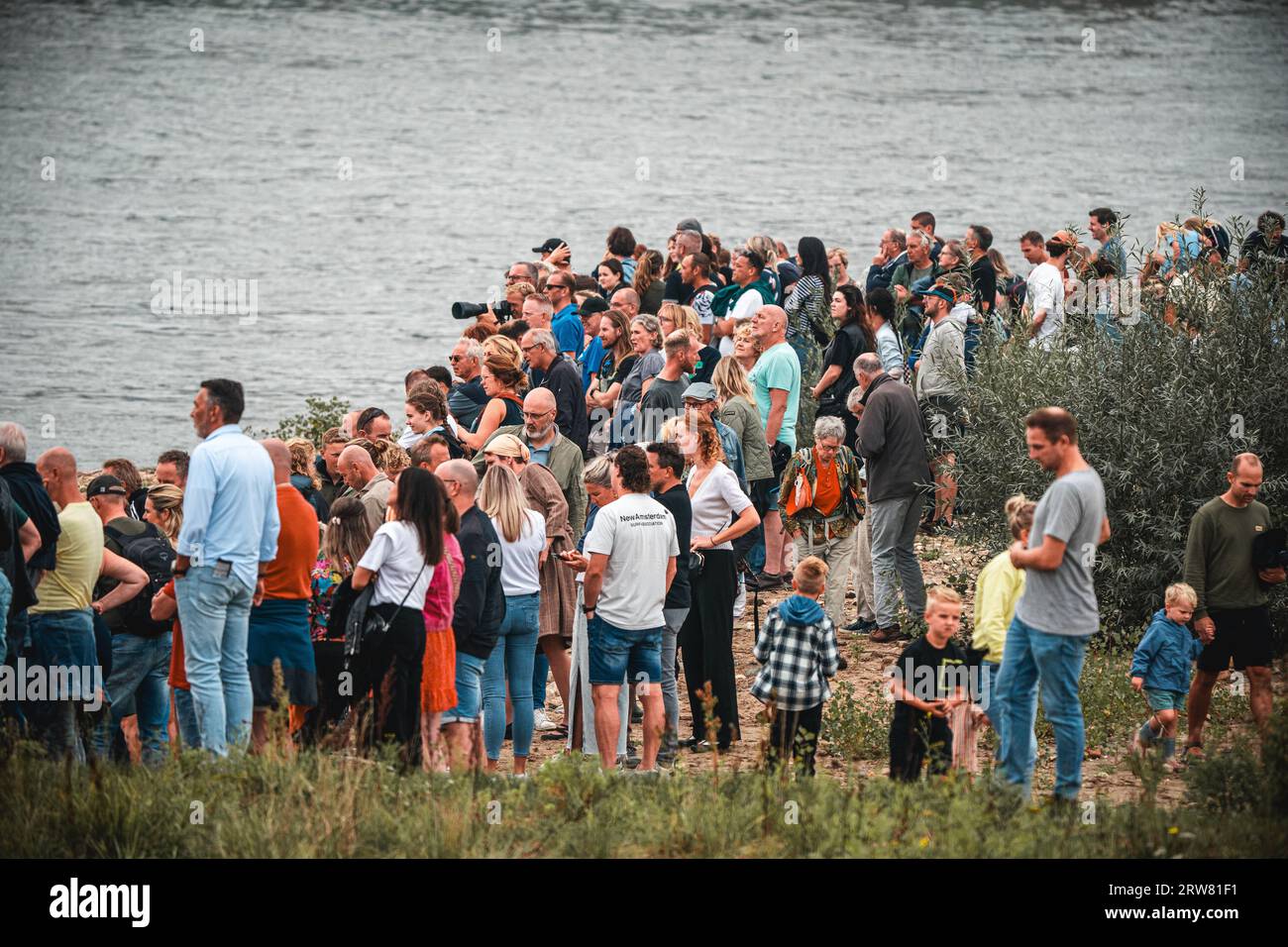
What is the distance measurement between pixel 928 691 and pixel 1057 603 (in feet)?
2.73

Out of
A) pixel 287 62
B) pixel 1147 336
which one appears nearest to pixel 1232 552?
pixel 1147 336

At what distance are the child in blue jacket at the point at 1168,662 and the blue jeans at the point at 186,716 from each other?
539 cm

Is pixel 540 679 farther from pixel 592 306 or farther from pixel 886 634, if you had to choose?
pixel 592 306

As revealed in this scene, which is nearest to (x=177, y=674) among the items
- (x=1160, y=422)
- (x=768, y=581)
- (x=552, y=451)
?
(x=552, y=451)

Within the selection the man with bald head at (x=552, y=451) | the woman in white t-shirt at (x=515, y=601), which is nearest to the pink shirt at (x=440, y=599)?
the woman in white t-shirt at (x=515, y=601)

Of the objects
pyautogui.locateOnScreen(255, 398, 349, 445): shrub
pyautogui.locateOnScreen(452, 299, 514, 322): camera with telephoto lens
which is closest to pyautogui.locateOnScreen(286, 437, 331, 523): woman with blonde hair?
pyautogui.locateOnScreen(452, 299, 514, 322): camera with telephoto lens

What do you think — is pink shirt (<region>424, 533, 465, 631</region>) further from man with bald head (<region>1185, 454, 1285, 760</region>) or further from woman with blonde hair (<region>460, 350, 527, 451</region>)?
man with bald head (<region>1185, 454, 1285, 760</region>)

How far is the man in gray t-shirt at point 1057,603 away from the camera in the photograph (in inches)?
322

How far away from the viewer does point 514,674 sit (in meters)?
9.80

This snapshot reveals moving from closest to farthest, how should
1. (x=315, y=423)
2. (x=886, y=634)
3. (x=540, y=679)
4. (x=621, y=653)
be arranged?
(x=621, y=653) < (x=540, y=679) < (x=886, y=634) < (x=315, y=423)

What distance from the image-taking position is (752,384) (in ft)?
43.3

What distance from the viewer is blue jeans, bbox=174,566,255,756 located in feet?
28.8

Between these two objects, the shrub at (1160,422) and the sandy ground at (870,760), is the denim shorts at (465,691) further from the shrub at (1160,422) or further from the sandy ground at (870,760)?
the shrub at (1160,422)
